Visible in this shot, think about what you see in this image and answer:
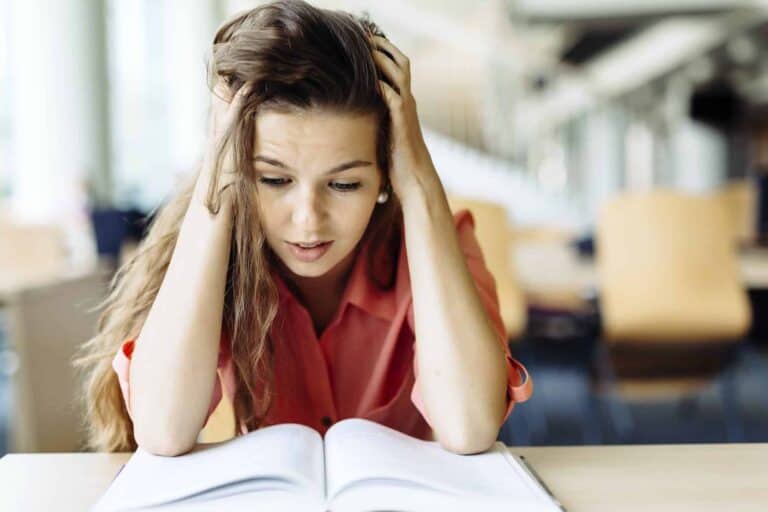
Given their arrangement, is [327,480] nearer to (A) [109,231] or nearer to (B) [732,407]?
(B) [732,407]

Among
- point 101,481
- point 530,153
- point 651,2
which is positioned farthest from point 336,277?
point 530,153

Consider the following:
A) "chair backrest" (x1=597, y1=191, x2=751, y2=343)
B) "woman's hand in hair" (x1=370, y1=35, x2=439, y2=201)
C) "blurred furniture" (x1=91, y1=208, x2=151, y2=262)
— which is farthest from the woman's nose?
"blurred furniture" (x1=91, y1=208, x2=151, y2=262)

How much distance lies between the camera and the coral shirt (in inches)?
43.8

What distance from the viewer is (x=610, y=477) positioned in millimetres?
834

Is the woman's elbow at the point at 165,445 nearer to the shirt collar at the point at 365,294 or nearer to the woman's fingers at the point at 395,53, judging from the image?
the shirt collar at the point at 365,294

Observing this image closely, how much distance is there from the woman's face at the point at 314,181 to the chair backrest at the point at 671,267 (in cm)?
186

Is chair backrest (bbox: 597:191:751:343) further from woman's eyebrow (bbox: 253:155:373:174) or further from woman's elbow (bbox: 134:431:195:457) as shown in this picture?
woman's elbow (bbox: 134:431:195:457)

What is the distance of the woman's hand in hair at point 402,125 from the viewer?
0.97m

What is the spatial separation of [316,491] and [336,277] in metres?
0.50

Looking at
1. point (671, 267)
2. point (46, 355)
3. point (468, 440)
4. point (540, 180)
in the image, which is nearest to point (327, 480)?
point (468, 440)

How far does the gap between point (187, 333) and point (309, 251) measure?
0.55 feet

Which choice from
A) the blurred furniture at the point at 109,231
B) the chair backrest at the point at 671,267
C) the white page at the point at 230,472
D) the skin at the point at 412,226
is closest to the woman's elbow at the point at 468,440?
the skin at the point at 412,226

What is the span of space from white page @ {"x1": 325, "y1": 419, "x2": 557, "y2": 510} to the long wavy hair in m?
0.22

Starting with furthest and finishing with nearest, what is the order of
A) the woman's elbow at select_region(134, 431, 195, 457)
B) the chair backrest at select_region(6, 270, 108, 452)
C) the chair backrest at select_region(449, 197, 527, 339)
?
1. the chair backrest at select_region(449, 197, 527, 339)
2. the chair backrest at select_region(6, 270, 108, 452)
3. the woman's elbow at select_region(134, 431, 195, 457)
